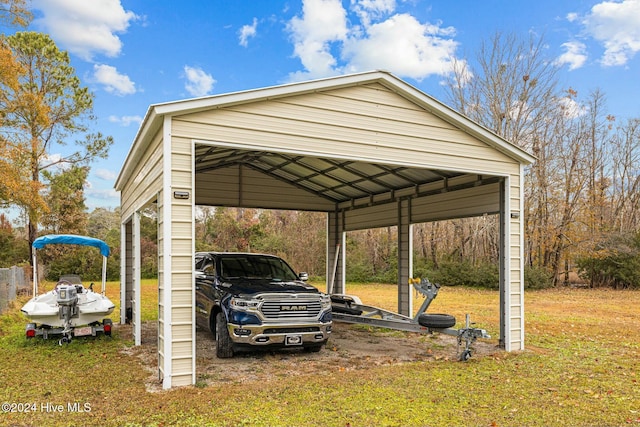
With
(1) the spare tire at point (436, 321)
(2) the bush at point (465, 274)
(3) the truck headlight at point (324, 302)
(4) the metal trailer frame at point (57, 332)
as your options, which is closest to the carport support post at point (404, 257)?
(1) the spare tire at point (436, 321)

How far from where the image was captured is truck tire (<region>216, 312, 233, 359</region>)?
764 cm

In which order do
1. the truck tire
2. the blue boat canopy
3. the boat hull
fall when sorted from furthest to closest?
the blue boat canopy, the boat hull, the truck tire

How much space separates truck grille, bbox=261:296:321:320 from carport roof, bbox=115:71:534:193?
218 cm

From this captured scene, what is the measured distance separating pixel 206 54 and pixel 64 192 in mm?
14222

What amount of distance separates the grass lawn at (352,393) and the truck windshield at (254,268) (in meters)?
2.17

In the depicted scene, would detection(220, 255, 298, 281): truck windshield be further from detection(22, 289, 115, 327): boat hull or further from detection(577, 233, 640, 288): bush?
detection(577, 233, 640, 288): bush

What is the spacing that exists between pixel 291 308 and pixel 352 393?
78.2 inches

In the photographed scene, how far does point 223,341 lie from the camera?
7.66 meters

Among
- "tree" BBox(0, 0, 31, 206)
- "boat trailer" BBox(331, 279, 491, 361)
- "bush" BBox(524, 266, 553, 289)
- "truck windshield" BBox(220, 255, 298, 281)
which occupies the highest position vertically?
"tree" BBox(0, 0, 31, 206)

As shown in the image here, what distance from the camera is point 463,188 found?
9750 mm

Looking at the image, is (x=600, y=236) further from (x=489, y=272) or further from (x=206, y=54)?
(x=206, y=54)

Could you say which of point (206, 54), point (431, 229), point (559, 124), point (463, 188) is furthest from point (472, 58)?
point (463, 188)

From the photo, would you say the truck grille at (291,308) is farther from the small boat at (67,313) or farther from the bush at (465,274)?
the bush at (465,274)

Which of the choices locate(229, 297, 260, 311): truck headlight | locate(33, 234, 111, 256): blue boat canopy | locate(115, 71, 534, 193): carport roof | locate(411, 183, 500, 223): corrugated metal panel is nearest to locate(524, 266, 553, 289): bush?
locate(115, 71, 534, 193): carport roof
